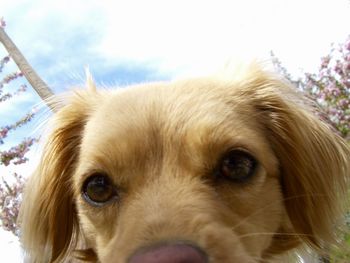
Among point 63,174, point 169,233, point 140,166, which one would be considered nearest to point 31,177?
point 63,174

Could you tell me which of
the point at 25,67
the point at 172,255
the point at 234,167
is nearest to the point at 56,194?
the point at 234,167

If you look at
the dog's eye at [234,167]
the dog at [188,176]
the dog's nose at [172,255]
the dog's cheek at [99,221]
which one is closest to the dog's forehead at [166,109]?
the dog at [188,176]

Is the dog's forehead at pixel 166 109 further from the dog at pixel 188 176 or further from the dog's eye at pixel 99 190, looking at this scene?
the dog's eye at pixel 99 190

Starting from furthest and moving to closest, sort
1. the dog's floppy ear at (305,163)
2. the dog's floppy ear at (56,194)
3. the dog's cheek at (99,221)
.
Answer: the dog's floppy ear at (56,194)
the dog's floppy ear at (305,163)
the dog's cheek at (99,221)

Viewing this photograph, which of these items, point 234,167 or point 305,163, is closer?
point 234,167

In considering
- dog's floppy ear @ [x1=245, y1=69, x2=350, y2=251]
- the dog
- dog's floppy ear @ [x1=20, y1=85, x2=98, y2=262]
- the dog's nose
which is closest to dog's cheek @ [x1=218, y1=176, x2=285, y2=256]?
the dog

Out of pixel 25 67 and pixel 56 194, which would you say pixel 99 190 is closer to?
pixel 56 194
